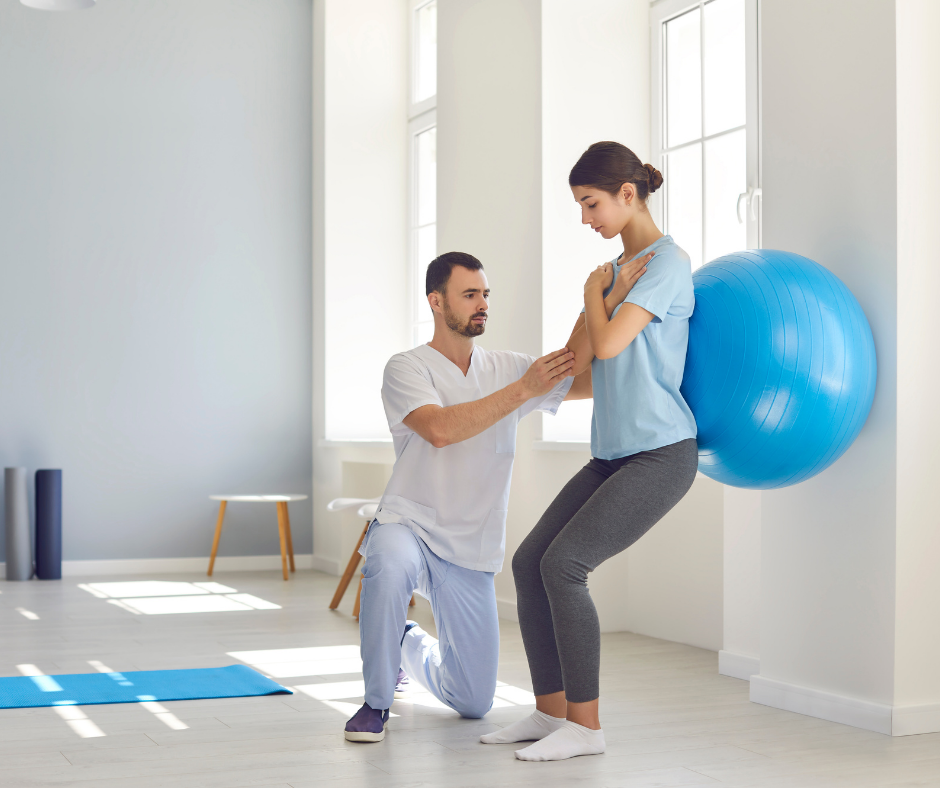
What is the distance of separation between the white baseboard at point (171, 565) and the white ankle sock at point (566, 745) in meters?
4.21

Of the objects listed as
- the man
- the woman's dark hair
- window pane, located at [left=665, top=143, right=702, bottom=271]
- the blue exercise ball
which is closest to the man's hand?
the man

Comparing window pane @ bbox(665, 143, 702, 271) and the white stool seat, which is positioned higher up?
window pane @ bbox(665, 143, 702, 271)

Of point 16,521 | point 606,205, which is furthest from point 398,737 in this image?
point 16,521

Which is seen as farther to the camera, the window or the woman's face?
the window

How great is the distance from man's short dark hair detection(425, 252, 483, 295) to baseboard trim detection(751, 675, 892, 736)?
1.33 m

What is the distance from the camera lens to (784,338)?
230cm

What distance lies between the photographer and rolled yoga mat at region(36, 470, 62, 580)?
18.7 ft

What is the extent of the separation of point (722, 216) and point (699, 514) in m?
1.11

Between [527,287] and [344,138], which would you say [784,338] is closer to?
[527,287]

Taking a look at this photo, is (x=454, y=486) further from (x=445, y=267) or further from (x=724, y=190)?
(x=724, y=190)

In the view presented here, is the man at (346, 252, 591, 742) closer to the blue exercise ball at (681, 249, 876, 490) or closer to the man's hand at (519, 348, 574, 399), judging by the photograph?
the man's hand at (519, 348, 574, 399)

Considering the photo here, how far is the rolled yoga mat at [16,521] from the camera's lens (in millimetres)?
5652

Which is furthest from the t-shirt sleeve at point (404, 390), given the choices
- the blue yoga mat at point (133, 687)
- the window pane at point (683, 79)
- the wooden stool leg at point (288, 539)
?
the wooden stool leg at point (288, 539)

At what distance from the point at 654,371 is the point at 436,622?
0.86m
